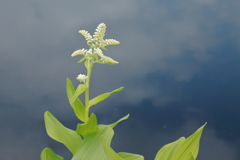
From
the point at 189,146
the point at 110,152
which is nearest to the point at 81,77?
the point at 110,152

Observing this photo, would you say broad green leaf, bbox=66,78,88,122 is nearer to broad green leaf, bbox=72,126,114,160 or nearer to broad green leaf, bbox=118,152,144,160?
broad green leaf, bbox=72,126,114,160

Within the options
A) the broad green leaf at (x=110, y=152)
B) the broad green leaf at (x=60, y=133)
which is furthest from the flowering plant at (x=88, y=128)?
the broad green leaf at (x=110, y=152)

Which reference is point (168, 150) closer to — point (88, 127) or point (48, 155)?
point (88, 127)

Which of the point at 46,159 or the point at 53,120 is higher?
the point at 53,120

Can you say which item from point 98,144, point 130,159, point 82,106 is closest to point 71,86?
point 82,106

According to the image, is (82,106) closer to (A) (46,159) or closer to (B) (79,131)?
(B) (79,131)

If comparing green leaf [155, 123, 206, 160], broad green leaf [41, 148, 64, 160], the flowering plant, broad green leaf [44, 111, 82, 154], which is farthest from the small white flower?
green leaf [155, 123, 206, 160]
